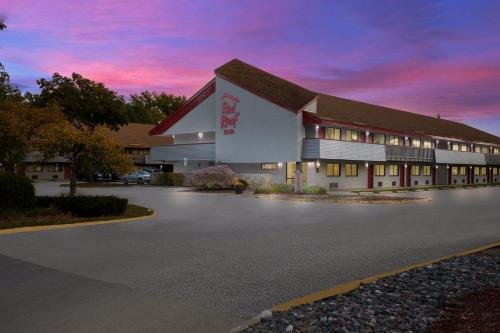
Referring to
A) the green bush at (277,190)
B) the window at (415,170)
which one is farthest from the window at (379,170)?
the green bush at (277,190)

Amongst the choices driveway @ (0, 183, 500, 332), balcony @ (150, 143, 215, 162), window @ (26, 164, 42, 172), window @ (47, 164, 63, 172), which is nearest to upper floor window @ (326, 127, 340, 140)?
balcony @ (150, 143, 215, 162)

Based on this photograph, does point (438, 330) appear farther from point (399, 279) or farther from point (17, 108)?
point (17, 108)

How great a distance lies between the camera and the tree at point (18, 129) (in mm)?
25719

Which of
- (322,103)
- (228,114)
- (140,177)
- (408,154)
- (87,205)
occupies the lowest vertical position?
(87,205)

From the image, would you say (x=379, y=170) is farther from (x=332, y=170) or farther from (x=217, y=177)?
(x=217, y=177)

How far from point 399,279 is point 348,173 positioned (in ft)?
128

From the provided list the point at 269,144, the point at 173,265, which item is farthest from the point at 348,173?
the point at 173,265

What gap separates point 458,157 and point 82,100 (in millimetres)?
47893

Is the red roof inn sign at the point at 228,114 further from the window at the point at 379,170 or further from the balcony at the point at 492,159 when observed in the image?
the balcony at the point at 492,159

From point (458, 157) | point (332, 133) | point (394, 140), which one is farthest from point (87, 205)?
point (458, 157)

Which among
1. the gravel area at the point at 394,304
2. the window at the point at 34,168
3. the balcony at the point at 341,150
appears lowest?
the gravel area at the point at 394,304

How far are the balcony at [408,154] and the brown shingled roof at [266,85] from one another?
11243 millimetres

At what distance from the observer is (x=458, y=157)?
2437 inches

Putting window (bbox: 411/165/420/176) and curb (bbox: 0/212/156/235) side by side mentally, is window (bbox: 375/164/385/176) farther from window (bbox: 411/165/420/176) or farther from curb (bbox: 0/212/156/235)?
curb (bbox: 0/212/156/235)
